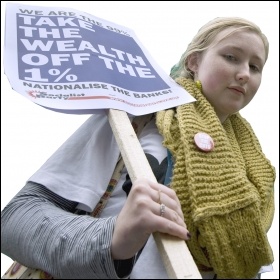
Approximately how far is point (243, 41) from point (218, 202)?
40 cm

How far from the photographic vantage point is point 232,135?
0.94 metres

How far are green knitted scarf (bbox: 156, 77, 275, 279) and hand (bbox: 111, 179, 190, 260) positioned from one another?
0.50 ft

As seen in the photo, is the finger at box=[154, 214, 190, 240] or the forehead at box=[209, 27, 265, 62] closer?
the finger at box=[154, 214, 190, 240]

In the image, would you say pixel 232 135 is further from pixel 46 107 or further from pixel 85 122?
pixel 46 107

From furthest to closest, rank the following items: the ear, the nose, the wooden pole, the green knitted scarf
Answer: the ear
the nose
the green knitted scarf
the wooden pole

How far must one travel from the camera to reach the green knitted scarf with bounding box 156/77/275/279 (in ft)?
2.23

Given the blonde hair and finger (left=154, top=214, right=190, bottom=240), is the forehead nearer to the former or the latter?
the blonde hair

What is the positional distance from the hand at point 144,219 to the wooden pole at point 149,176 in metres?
0.01

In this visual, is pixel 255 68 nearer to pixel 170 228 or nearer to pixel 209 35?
pixel 209 35

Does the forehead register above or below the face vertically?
above

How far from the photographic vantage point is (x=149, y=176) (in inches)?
22.5

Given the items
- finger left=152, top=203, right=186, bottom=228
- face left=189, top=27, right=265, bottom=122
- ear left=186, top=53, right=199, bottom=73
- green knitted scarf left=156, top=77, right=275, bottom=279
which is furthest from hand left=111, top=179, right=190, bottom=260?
ear left=186, top=53, right=199, bottom=73

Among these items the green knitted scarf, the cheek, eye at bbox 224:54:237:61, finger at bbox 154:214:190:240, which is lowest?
the green knitted scarf

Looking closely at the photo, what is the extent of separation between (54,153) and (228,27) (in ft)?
1.63
